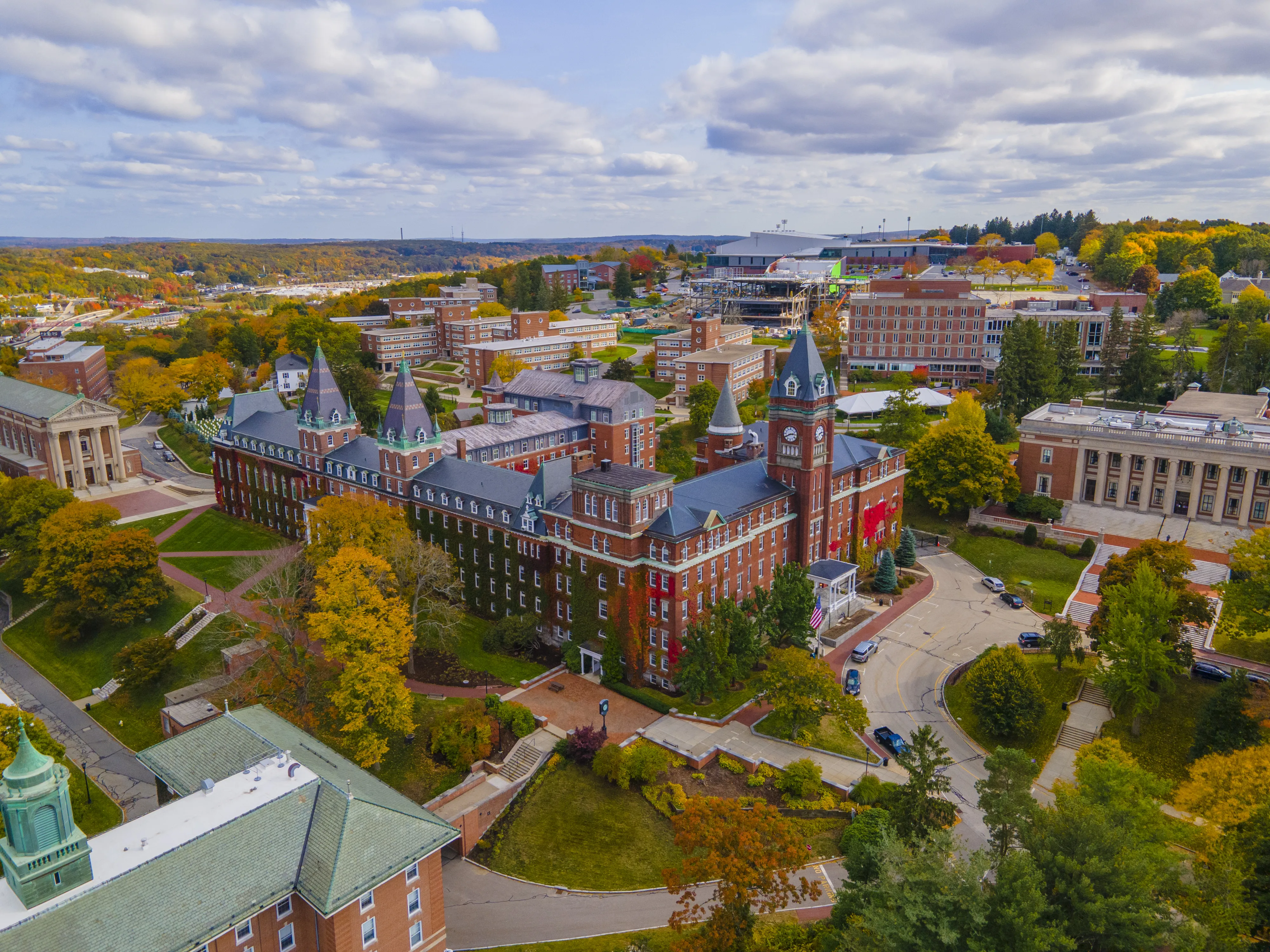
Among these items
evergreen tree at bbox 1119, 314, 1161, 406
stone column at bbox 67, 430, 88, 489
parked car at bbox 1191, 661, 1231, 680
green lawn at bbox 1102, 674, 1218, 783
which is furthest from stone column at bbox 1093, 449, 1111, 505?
stone column at bbox 67, 430, 88, 489

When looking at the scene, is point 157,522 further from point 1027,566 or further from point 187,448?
point 1027,566

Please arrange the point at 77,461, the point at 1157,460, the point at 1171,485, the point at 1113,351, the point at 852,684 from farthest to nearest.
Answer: the point at 1113,351, the point at 77,461, the point at 1157,460, the point at 1171,485, the point at 852,684

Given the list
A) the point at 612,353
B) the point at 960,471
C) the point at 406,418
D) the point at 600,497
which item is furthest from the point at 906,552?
the point at 612,353

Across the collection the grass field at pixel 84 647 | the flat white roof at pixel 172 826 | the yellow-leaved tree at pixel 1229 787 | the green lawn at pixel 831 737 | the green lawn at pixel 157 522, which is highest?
the flat white roof at pixel 172 826

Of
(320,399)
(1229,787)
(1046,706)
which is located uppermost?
(320,399)

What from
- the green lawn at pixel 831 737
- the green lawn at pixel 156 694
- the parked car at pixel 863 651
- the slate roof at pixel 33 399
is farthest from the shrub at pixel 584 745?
the slate roof at pixel 33 399

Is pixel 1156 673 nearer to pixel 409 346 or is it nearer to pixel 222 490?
pixel 222 490

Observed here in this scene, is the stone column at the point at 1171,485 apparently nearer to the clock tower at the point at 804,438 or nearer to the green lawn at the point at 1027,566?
the green lawn at the point at 1027,566
